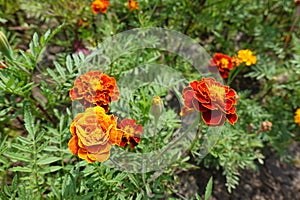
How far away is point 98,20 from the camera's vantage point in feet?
5.86

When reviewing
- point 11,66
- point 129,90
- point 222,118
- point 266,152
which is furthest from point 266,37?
point 11,66

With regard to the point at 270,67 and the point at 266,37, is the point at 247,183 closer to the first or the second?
the point at 270,67

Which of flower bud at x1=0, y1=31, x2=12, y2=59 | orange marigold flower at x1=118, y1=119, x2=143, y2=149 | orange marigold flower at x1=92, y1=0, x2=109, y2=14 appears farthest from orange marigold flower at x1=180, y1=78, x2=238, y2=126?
orange marigold flower at x1=92, y1=0, x2=109, y2=14

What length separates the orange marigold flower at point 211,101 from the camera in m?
0.89

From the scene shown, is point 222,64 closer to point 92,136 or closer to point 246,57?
point 246,57

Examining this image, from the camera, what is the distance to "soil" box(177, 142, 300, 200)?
170 centimetres

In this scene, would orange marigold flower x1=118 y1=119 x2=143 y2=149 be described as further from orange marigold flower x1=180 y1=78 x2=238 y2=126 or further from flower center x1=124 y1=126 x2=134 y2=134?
orange marigold flower x1=180 y1=78 x2=238 y2=126

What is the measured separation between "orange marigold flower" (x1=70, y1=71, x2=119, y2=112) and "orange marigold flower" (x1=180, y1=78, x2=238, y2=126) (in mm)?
246

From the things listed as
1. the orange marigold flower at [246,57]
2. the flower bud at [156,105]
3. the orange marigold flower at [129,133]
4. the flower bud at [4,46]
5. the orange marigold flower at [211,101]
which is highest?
the flower bud at [4,46]

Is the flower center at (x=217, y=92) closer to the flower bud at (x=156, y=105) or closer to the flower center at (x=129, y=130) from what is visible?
the flower bud at (x=156, y=105)

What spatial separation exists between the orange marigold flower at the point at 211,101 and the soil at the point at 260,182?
A: 0.84 metres

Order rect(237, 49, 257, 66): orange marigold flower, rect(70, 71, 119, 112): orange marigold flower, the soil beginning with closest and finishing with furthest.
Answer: rect(70, 71, 119, 112): orange marigold flower
rect(237, 49, 257, 66): orange marigold flower
the soil

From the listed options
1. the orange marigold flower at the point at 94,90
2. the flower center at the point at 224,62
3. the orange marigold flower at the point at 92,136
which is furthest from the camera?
the flower center at the point at 224,62

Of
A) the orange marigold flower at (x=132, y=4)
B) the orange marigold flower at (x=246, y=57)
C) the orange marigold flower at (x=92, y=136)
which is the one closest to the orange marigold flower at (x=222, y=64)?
the orange marigold flower at (x=246, y=57)
